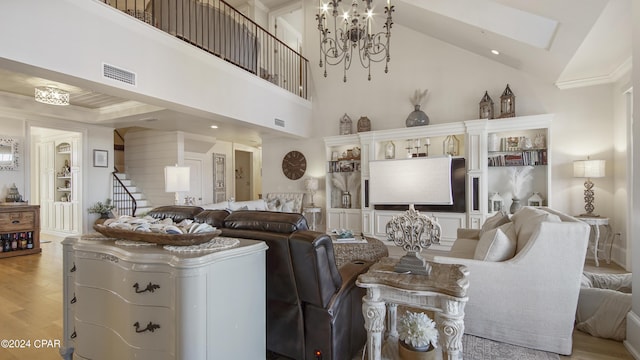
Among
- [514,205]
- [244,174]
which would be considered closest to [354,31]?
[514,205]

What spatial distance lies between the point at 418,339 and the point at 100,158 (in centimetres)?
766

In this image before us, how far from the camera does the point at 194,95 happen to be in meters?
4.34

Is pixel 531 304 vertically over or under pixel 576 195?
under

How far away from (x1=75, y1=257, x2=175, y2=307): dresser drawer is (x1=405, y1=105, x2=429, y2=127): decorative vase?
5.35m

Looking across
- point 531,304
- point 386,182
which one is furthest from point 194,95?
point 531,304

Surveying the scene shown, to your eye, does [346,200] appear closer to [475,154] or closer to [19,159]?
[475,154]

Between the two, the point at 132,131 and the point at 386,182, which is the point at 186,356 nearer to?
the point at 386,182

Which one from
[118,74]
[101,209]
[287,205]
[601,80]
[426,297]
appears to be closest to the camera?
[426,297]

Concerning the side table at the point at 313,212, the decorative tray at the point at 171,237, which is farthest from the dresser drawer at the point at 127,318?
the side table at the point at 313,212

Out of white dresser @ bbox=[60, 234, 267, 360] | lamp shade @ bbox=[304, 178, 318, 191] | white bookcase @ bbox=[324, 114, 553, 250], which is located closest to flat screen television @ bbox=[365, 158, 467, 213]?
white bookcase @ bbox=[324, 114, 553, 250]

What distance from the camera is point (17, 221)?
548cm

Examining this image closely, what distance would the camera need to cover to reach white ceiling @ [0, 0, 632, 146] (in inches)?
123

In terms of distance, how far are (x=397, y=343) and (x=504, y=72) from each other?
5240 millimetres

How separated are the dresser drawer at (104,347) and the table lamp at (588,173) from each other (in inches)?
217
